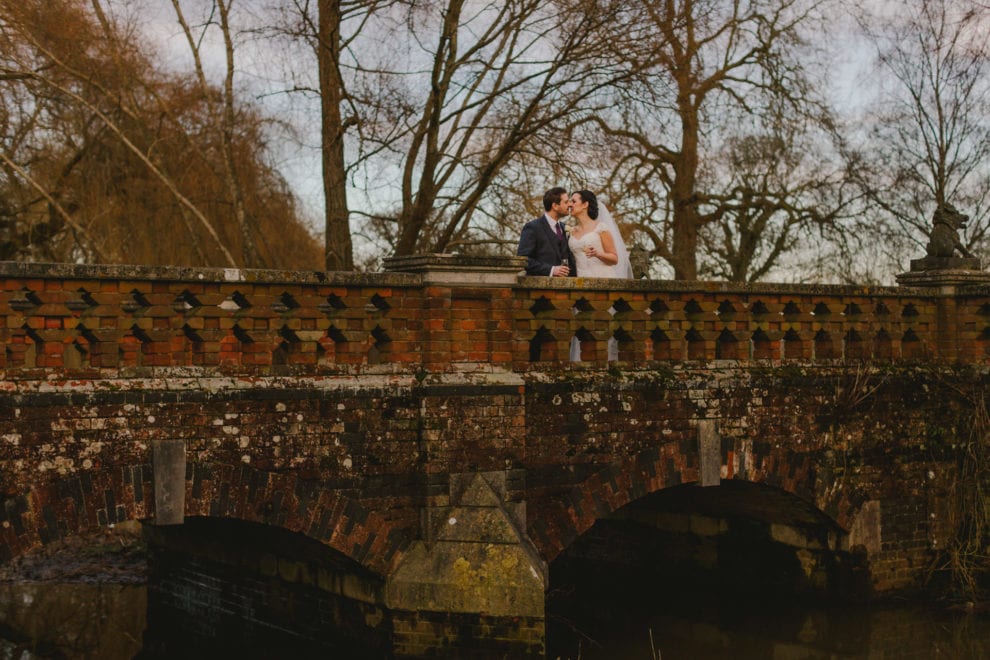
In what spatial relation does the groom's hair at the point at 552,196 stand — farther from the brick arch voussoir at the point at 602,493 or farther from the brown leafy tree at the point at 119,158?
the brown leafy tree at the point at 119,158

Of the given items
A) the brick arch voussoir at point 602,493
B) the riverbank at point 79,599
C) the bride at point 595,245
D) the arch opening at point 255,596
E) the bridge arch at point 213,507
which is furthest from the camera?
the riverbank at point 79,599

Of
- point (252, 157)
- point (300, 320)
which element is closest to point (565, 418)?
point (300, 320)

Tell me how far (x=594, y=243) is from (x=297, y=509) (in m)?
3.44

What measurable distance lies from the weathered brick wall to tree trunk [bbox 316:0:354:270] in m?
5.07

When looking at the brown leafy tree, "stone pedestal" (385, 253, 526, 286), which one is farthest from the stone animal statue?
the brown leafy tree

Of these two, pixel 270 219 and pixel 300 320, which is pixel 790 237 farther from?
pixel 300 320

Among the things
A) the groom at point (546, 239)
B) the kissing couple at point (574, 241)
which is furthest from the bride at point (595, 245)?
the groom at point (546, 239)

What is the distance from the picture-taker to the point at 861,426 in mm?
Result: 10039

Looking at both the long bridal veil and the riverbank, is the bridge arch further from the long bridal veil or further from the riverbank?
the riverbank

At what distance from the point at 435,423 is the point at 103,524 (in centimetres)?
216

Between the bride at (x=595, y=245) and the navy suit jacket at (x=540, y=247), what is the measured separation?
214 millimetres

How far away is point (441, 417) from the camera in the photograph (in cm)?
783

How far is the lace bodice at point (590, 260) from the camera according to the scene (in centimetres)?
951

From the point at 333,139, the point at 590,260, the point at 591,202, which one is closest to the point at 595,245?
the point at 590,260
